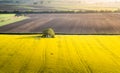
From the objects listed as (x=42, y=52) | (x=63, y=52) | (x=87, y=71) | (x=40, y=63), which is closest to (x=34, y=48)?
(x=42, y=52)

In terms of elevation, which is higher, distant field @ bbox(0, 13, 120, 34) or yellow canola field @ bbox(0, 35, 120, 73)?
distant field @ bbox(0, 13, 120, 34)

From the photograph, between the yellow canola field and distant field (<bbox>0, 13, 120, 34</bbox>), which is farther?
distant field (<bbox>0, 13, 120, 34</bbox>)

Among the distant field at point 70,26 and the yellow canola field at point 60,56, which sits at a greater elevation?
the distant field at point 70,26

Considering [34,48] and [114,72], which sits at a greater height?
[34,48]

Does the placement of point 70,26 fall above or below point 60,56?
above

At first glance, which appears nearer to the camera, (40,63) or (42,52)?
(40,63)

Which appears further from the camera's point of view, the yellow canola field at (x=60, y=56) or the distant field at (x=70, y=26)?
the distant field at (x=70, y=26)

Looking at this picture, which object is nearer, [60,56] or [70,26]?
[60,56]

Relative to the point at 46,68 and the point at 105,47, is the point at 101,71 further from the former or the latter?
the point at 105,47
